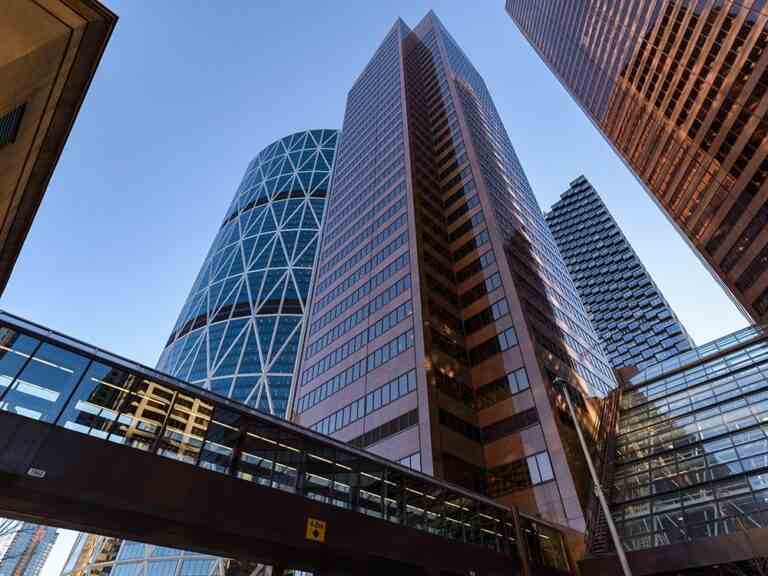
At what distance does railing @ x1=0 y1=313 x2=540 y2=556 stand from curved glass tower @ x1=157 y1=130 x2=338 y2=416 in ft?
340

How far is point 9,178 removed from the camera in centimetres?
784

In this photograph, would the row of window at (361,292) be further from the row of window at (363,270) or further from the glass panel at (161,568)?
the glass panel at (161,568)

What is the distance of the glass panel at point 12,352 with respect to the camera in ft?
47.6

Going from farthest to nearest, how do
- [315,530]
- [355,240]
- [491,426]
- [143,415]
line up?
1. [355,240]
2. [491,426]
3. [315,530]
4. [143,415]

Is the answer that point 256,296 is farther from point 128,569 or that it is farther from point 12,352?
point 12,352

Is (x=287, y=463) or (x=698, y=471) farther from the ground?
(x=698, y=471)

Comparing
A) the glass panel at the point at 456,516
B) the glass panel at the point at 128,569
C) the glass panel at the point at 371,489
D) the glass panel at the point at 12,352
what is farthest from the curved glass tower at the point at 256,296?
the glass panel at the point at 12,352

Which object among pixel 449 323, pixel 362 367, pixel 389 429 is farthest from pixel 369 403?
pixel 449 323

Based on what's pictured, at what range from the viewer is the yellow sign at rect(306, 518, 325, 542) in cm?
1733

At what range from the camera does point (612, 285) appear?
146m

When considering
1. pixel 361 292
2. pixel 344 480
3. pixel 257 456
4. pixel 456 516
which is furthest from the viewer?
pixel 361 292

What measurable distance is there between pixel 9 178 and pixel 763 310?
77.0 meters

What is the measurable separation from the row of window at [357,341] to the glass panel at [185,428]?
34.4 m

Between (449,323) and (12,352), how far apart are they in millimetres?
43580
